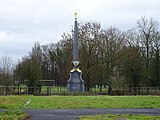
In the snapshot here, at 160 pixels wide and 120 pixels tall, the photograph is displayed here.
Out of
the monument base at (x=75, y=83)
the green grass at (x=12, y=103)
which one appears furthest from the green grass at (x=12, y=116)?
the monument base at (x=75, y=83)

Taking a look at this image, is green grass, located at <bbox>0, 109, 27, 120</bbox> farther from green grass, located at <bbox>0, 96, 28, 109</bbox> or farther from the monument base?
the monument base

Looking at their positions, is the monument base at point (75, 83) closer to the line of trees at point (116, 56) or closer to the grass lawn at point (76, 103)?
the line of trees at point (116, 56)

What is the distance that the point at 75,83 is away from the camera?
178 ft

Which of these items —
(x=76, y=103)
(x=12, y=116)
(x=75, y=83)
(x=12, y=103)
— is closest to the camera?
(x=12, y=116)

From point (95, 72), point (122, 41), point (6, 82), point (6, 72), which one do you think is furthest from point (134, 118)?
point (122, 41)

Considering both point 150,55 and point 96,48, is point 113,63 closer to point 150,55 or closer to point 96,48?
point 96,48

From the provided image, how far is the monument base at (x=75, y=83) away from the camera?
5403 cm

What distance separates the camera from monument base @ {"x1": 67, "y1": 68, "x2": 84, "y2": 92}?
177ft

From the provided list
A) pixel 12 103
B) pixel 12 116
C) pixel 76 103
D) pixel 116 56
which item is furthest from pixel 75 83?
pixel 12 116

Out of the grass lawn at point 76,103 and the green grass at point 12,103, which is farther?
the grass lawn at point 76,103

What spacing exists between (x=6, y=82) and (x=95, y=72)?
16.6 metres

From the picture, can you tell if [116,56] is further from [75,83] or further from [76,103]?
[76,103]

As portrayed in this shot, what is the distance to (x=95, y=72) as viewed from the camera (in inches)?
2443

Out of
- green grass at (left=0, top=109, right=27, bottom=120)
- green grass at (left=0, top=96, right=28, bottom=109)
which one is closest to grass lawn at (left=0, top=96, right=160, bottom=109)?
green grass at (left=0, top=96, right=28, bottom=109)
